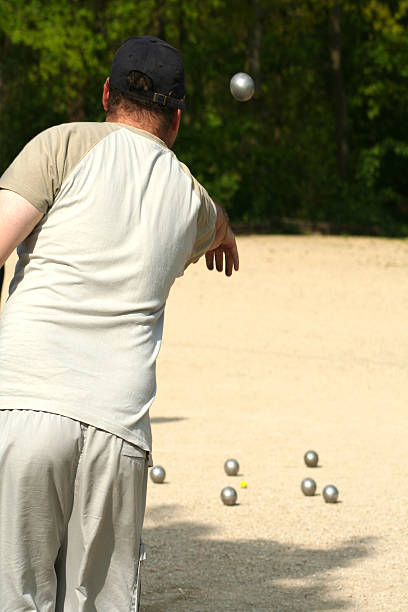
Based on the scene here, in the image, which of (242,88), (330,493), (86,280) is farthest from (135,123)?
(330,493)

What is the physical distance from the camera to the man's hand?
3.03 metres

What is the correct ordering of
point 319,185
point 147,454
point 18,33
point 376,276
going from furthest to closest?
point 319,185 < point 18,33 < point 376,276 < point 147,454

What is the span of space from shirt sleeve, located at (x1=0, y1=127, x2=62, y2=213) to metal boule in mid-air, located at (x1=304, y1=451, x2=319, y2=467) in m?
4.69

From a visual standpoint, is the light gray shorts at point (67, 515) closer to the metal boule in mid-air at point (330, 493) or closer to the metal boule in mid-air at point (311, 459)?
the metal boule in mid-air at point (330, 493)

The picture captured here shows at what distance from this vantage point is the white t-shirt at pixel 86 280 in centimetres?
255

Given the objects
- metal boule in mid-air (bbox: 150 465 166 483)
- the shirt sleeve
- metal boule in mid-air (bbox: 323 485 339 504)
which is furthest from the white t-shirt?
metal boule in mid-air (bbox: 150 465 166 483)

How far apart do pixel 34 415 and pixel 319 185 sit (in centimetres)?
2961

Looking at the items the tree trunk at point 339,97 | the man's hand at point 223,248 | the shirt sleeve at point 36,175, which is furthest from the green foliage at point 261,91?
the shirt sleeve at point 36,175

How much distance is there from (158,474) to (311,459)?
1.04m

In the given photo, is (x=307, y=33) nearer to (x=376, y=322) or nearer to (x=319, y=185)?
(x=319, y=185)

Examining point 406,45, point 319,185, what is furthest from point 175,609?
point 406,45

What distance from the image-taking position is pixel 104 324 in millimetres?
2600

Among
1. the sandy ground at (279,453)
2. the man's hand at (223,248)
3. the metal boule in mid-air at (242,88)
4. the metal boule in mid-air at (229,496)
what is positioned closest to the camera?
the man's hand at (223,248)

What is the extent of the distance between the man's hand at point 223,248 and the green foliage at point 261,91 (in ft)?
80.5
